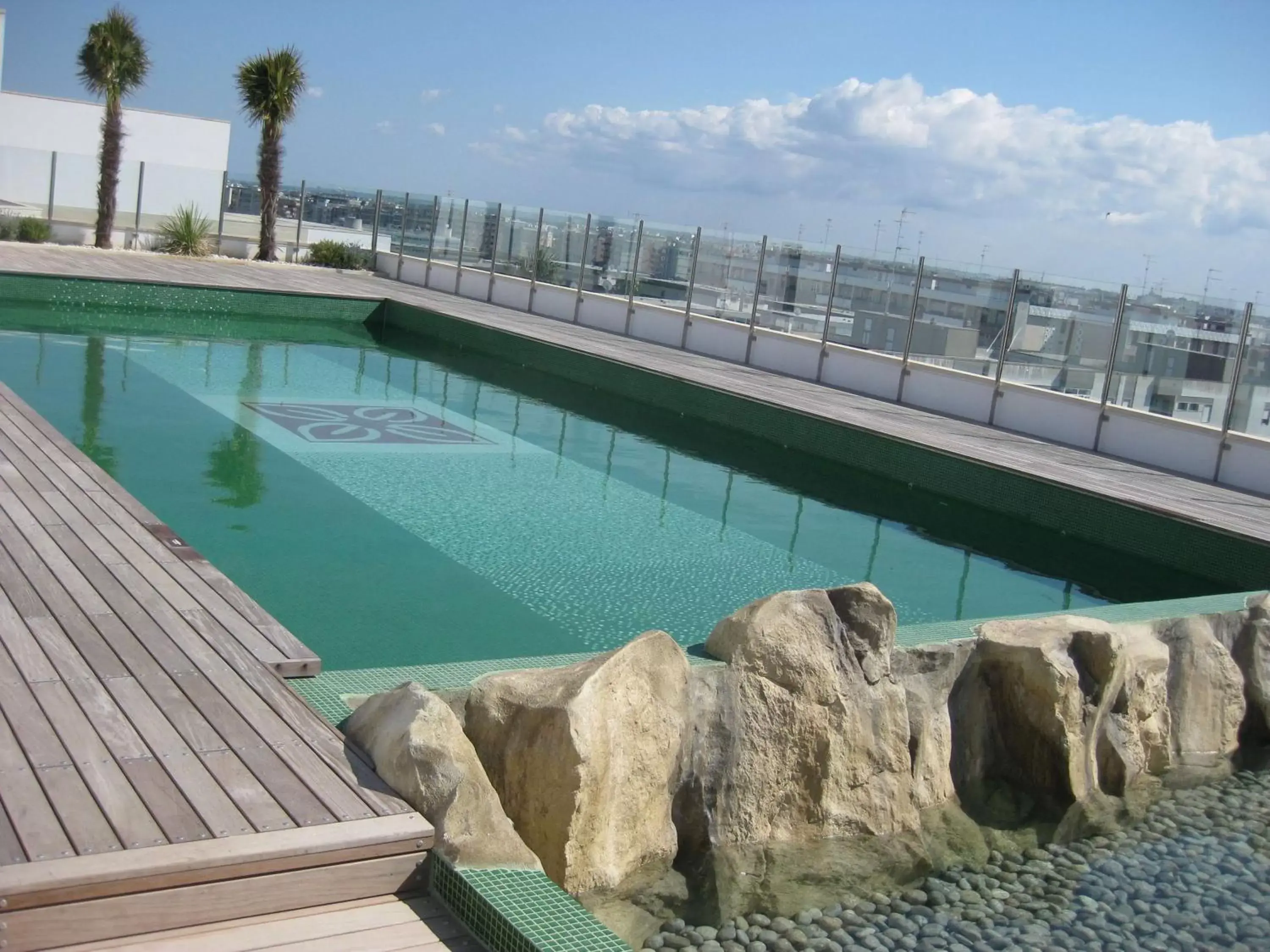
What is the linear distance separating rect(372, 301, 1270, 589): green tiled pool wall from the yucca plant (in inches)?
348

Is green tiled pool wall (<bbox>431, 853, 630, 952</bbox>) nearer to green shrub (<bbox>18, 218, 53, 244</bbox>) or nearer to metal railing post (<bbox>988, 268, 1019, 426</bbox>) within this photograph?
metal railing post (<bbox>988, 268, 1019, 426</bbox>)

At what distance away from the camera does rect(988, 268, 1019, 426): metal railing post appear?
38.9 feet

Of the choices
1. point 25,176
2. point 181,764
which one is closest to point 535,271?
point 25,176

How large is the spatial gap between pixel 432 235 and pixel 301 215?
3543 mm

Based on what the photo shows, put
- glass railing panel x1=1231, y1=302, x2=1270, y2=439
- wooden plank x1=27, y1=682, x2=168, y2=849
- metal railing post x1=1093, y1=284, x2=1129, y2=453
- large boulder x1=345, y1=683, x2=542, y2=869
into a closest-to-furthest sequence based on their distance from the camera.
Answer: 1. wooden plank x1=27, y1=682, x2=168, y2=849
2. large boulder x1=345, y1=683, x2=542, y2=869
3. glass railing panel x1=1231, y1=302, x2=1270, y2=439
4. metal railing post x1=1093, y1=284, x2=1129, y2=453

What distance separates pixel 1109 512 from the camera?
869cm

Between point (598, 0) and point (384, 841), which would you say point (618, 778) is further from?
point (598, 0)

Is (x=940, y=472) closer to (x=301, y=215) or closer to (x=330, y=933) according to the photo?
(x=330, y=933)

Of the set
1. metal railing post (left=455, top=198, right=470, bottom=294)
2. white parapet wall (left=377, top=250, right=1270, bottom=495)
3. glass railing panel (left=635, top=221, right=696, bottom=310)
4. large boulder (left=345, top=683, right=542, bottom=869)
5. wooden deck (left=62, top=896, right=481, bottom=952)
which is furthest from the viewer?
metal railing post (left=455, top=198, right=470, bottom=294)

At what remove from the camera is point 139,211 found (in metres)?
21.5

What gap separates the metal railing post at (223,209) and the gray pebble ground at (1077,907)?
19974 millimetres

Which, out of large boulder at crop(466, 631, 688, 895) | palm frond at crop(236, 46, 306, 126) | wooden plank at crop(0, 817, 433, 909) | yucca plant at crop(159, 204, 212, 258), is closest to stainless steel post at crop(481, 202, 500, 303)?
palm frond at crop(236, 46, 306, 126)

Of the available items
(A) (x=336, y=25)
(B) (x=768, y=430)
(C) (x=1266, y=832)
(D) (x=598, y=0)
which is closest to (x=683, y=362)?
(B) (x=768, y=430)

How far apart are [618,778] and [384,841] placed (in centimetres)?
98
